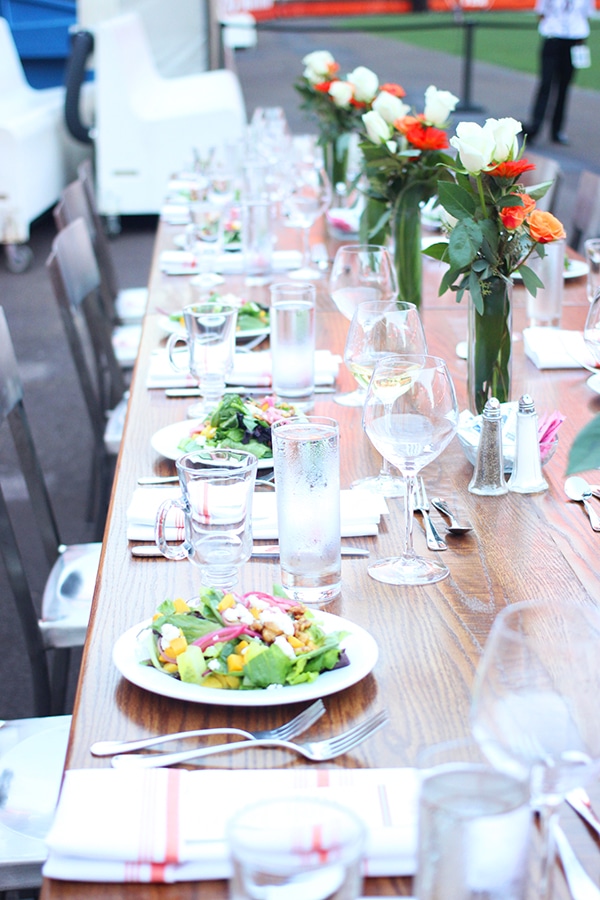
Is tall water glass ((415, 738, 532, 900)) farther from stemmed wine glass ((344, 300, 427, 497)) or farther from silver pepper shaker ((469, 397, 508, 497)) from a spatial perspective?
stemmed wine glass ((344, 300, 427, 497))

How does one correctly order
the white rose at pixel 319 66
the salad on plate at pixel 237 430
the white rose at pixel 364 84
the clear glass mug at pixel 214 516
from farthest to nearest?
the white rose at pixel 319 66 < the white rose at pixel 364 84 < the salad on plate at pixel 237 430 < the clear glass mug at pixel 214 516

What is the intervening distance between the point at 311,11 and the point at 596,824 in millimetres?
29537

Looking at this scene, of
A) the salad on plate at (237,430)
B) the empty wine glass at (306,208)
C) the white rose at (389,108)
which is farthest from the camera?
the empty wine glass at (306,208)

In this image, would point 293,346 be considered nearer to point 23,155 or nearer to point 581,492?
point 581,492

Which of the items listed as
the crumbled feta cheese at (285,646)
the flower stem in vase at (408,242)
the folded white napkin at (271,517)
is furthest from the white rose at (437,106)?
the crumbled feta cheese at (285,646)

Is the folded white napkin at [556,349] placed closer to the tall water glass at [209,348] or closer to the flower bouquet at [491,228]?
the flower bouquet at [491,228]

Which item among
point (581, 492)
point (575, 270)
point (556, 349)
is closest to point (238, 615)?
point (581, 492)

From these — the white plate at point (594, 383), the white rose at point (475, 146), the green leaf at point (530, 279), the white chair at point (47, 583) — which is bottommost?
the white chair at point (47, 583)

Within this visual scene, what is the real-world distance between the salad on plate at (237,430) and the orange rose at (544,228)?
0.42 meters

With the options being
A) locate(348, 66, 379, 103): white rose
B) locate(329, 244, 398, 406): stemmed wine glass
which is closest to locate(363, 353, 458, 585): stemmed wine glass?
locate(329, 244, 398, 406): stemmed wine glass

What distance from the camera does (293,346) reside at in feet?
5.71

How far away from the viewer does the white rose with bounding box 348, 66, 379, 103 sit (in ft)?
9.59

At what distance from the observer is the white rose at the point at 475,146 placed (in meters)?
1.53

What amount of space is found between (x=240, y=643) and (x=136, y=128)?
5913 mm
